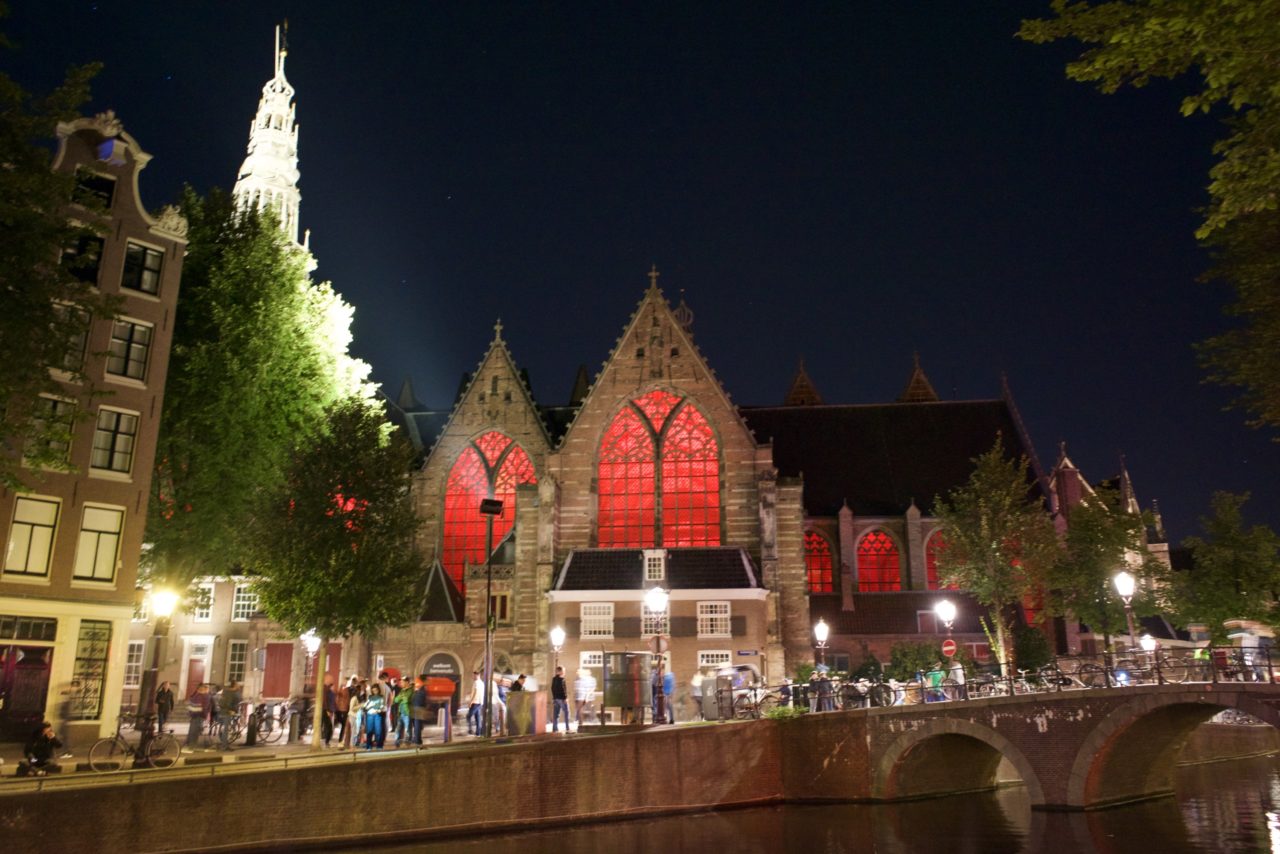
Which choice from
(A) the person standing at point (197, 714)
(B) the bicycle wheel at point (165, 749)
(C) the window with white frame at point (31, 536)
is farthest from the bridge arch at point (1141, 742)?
(C) the window with white frame at point (31, 536)

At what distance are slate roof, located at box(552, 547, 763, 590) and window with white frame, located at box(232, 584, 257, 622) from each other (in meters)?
14.1

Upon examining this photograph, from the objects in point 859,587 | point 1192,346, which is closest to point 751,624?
point 859,587

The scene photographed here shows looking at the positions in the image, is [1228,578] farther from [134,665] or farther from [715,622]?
[134,665]

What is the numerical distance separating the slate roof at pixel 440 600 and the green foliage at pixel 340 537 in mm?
13772

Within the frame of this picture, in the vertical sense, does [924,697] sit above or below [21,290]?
below

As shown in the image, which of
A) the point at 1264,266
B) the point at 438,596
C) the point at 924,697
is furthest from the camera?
the point at 438,596

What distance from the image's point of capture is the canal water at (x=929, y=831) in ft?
71.2

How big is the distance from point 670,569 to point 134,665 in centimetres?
2278

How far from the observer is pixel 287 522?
27625mm

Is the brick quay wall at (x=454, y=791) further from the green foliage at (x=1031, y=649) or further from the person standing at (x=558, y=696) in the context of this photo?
the green foliage at (x=1031, y=649)

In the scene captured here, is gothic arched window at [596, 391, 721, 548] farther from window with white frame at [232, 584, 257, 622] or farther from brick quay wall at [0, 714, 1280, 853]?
brick quay wall at [0, 714, 1280, 853]

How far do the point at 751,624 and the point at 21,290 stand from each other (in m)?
29.9

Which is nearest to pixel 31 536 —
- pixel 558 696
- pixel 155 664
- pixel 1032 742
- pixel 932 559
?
pixel 155 664

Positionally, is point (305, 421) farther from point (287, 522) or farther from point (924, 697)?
point (924, 697)
